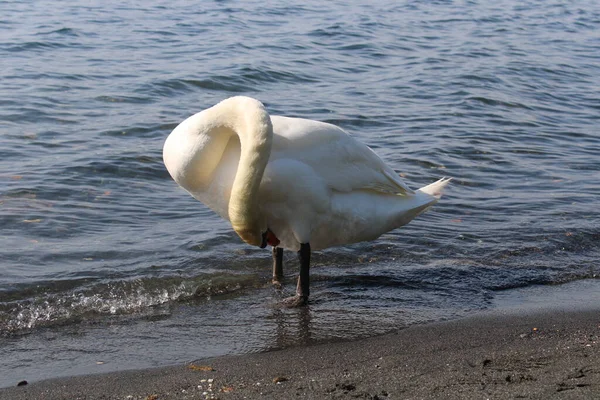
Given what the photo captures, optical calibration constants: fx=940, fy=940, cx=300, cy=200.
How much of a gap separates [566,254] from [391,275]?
5.11ft

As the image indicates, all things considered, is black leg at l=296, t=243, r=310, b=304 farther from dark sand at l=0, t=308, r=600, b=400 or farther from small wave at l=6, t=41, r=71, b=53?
small wave at l=6, t=41, r=71, b=53

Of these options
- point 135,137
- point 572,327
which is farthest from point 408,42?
point 572,327

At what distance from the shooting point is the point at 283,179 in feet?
18.8

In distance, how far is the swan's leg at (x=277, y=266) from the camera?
658 cm

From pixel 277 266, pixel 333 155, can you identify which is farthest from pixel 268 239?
pixel 333 155

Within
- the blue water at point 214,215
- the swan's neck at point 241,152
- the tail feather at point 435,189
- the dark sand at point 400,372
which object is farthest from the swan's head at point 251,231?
the tail feather at point 435,189

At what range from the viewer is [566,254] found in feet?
24.2

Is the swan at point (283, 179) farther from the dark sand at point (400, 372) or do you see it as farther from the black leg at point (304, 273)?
the dark sand at point (400, 372)

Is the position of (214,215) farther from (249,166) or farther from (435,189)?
(249,166)

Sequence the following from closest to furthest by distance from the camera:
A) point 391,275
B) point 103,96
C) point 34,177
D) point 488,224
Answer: point 391,275, point 488,224, point 34,177, point 103,96

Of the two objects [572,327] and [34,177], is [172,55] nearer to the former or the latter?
[34,177]

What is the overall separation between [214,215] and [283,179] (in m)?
2.68

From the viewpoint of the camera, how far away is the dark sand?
14.0 feet

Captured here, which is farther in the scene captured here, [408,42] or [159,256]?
[408,42]
